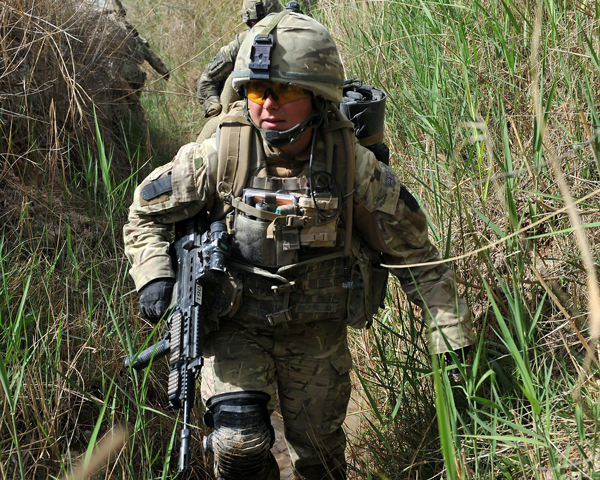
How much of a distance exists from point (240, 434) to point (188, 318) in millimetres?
457

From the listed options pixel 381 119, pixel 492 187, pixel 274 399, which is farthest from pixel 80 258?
pixel 492 187

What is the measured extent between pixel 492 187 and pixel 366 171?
725 millimetres

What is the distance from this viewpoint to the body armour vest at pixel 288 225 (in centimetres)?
231

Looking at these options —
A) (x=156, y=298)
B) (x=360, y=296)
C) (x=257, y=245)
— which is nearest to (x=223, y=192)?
(x=257, y=245)

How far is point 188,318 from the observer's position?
219 cm

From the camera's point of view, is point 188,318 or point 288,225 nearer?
point 188,318

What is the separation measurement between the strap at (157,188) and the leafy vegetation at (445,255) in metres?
0.21

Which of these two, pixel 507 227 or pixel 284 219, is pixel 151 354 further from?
pixel 507 227

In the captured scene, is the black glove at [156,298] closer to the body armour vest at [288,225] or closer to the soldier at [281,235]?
the soldier at [281,235]

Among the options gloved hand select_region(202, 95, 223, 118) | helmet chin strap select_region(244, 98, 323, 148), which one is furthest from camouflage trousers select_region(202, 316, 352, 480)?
gloved hand select_region(202, 95, 223, 118)

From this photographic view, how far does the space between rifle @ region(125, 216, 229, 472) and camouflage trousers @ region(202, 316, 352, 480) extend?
0.28 metres

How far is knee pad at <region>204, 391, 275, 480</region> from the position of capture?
2.28m

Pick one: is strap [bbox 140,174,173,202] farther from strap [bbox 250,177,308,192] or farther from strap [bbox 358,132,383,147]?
strap [bbox 358,132,383,147]

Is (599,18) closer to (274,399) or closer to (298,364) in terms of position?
(298,364)
